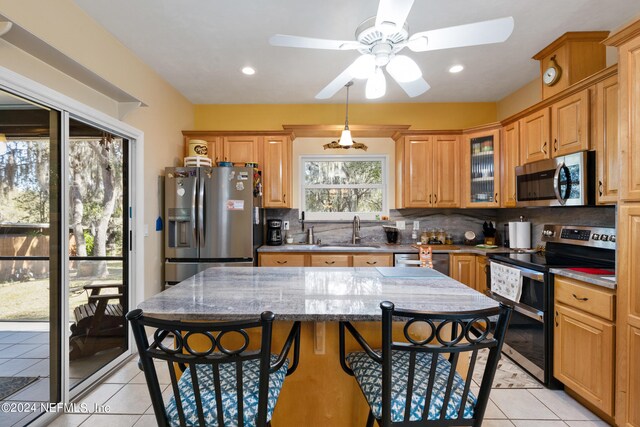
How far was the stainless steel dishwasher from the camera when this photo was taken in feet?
11.1

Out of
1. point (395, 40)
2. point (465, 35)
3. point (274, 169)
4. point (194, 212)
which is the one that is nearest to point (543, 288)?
point (465, 35)

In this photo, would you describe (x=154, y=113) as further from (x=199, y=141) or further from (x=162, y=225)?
(x=162, y=225)

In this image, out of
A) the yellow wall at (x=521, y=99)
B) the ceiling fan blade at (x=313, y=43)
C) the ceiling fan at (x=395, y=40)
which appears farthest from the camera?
the yellow wall at (x=521, y=99)

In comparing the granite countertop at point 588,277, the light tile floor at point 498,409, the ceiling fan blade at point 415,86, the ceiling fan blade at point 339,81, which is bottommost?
the light tile floor at point 498,409

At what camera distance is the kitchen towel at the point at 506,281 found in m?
2.51

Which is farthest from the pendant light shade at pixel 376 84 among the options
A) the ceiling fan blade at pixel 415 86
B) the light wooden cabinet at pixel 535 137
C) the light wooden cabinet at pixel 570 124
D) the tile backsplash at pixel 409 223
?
the tile backsplash at pixel 409 223

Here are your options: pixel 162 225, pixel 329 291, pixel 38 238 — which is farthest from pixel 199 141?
pixel 329 291

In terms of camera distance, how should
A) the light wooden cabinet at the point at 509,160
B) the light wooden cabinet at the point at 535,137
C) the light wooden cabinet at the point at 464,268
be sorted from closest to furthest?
the light wooden cabinet at the point at 535,137 → the light wooden cabinet at the point at 509,160 → the light wooden cabinet at the point at 464,268

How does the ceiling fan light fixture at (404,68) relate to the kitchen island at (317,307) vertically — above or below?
above

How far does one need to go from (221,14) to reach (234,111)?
1861 mm

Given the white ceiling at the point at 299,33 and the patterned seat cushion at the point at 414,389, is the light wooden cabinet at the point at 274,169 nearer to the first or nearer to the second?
the white ceiling at the point at 299,33

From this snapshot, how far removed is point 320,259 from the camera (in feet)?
11.4

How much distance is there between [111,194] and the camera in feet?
8.71

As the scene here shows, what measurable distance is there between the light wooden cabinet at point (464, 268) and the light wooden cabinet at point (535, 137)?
1130mm
